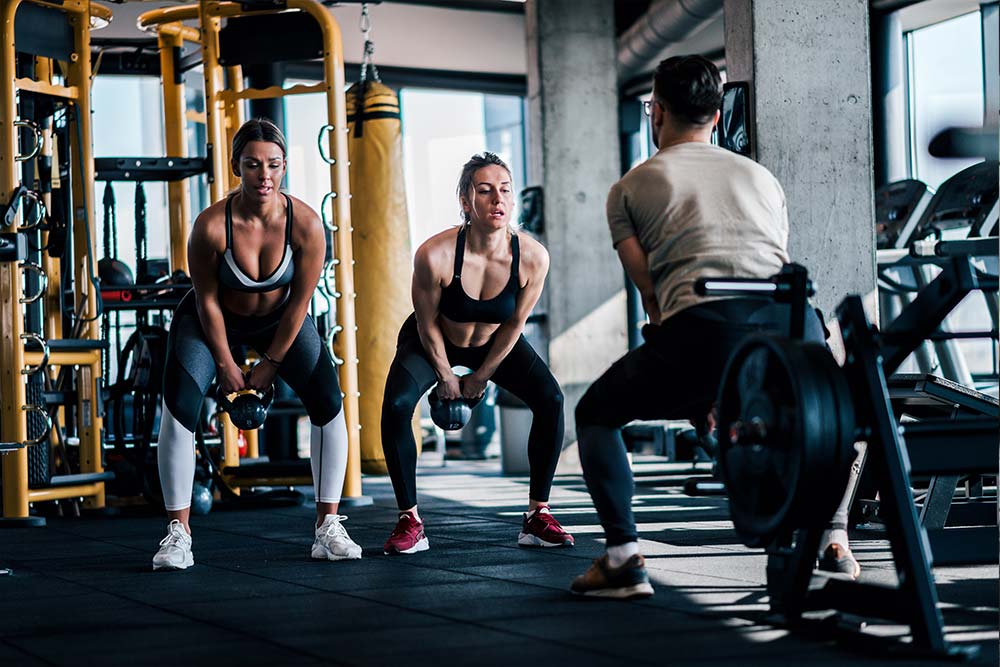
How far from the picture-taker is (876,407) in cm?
254

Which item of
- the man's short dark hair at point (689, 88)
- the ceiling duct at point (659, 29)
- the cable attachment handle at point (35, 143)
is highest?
the ceiling duct at point (659, 29)

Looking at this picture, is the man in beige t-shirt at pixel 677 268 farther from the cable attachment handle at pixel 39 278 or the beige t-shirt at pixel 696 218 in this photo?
the cable attachment handle at pixel 39 278

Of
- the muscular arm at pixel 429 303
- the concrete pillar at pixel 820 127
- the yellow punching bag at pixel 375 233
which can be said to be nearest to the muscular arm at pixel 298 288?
the muscular arm at pixel 429 303

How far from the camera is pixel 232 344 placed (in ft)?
14.0

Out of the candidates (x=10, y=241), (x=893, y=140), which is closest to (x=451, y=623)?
(x=10, y=241)

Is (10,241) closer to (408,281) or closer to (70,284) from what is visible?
(70,284)

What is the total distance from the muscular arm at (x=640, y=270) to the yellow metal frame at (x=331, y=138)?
10.4 ft

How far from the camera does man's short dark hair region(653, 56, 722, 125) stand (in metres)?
3.03

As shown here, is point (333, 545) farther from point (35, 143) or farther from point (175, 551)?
point (35, 143)

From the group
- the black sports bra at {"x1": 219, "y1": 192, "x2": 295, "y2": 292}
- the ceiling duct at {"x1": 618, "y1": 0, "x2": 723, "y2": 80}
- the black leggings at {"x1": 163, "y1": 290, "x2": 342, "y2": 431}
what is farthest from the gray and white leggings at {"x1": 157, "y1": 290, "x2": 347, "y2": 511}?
the ceiling duct at {"x1": 618, "y1": 0, "x2": 723, "y2": 80}

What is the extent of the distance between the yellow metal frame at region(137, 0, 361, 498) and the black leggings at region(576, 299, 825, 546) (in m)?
3.06

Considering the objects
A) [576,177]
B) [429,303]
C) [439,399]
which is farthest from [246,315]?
→ [576,177]

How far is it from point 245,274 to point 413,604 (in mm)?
1308

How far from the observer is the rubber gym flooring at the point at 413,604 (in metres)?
2.57
